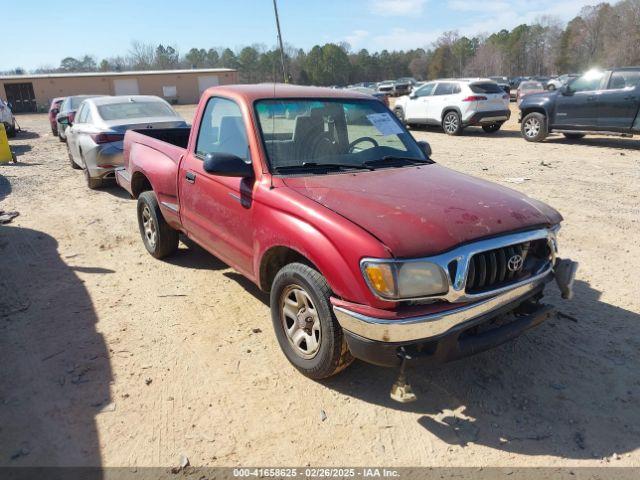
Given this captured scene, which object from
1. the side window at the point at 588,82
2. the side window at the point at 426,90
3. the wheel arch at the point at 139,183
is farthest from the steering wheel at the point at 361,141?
the side window at the point at 426,90

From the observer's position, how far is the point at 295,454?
2.62 meters

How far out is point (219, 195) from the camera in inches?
150

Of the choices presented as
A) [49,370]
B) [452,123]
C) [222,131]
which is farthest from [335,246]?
[452,123]

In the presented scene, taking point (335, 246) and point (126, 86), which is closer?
point (335, 246)

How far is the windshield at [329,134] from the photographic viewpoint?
357cm

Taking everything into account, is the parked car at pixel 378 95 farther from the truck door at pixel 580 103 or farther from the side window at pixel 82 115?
the side window at pixel 82 115

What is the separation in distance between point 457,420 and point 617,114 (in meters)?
11.4

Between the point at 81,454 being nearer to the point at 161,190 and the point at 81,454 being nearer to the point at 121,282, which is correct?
the point at 121,282

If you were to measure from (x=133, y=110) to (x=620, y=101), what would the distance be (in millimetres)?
10814

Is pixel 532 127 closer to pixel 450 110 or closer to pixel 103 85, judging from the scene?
pixel 450 110

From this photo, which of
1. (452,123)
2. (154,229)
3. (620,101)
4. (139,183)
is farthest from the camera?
(452,123)

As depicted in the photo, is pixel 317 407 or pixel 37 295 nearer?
A: pixel 317 407

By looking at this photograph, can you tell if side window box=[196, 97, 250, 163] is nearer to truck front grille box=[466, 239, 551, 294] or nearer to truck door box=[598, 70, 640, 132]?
truck front grille box=[466, 239, 551, 294]

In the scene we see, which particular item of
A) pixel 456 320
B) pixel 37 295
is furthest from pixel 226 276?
pixel 456 320
